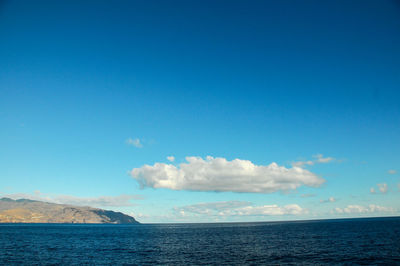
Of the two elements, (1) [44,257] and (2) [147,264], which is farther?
(1) [44,257]

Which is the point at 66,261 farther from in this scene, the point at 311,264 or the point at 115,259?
the point at 311,264

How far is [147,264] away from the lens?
6053 centimetres

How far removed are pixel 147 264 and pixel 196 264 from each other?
1171 cm

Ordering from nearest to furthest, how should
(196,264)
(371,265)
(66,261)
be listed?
1. (371,265)
2. (196,264)
3. (66,261)

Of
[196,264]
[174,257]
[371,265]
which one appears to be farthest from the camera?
[174,257]

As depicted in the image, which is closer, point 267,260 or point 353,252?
point 267,260

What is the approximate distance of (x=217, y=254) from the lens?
7138 cm

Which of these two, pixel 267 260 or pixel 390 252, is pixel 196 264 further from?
pixel 390 252

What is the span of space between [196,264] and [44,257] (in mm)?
42813

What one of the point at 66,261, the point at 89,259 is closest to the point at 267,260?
the point at 89,259

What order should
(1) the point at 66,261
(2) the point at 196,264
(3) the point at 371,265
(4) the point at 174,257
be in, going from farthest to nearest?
(4) the point at 174,257 → (1) the point at 66,261 → (2) the point at 196,264 → (3) the point at 371,265

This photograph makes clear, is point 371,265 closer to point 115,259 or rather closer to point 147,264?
point 147,264

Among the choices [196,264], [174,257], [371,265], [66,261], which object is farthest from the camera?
[174,257]

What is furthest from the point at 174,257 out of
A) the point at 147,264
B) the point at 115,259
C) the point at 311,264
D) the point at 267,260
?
the point at 311,264
